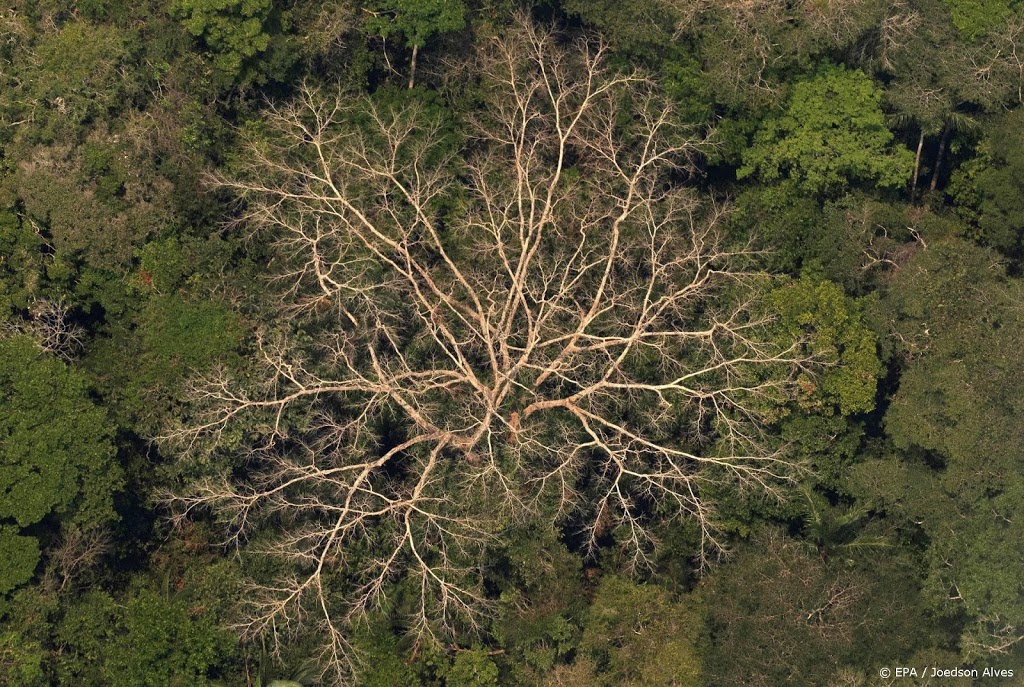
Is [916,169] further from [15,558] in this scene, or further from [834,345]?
[15,558]

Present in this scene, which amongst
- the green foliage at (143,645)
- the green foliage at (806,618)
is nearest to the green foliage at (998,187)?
the green foliage at (806,618)

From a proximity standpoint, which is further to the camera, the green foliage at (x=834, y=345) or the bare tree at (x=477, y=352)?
the green foliage at (x=834, y=345)

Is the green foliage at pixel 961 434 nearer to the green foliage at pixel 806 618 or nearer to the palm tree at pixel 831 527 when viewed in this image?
the palm tree at pixel 831 527

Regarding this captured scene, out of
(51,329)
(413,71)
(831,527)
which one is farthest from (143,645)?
(831,527)

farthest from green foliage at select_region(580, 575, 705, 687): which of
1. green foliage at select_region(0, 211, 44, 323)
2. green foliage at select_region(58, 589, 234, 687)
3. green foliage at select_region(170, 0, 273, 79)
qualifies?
green foliage at select_region(170, 0, 273, 79)

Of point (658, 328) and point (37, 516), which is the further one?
point (658, 328)

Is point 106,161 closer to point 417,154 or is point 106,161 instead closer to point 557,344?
point 417,154

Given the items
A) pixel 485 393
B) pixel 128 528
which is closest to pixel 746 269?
pixel 485 393
